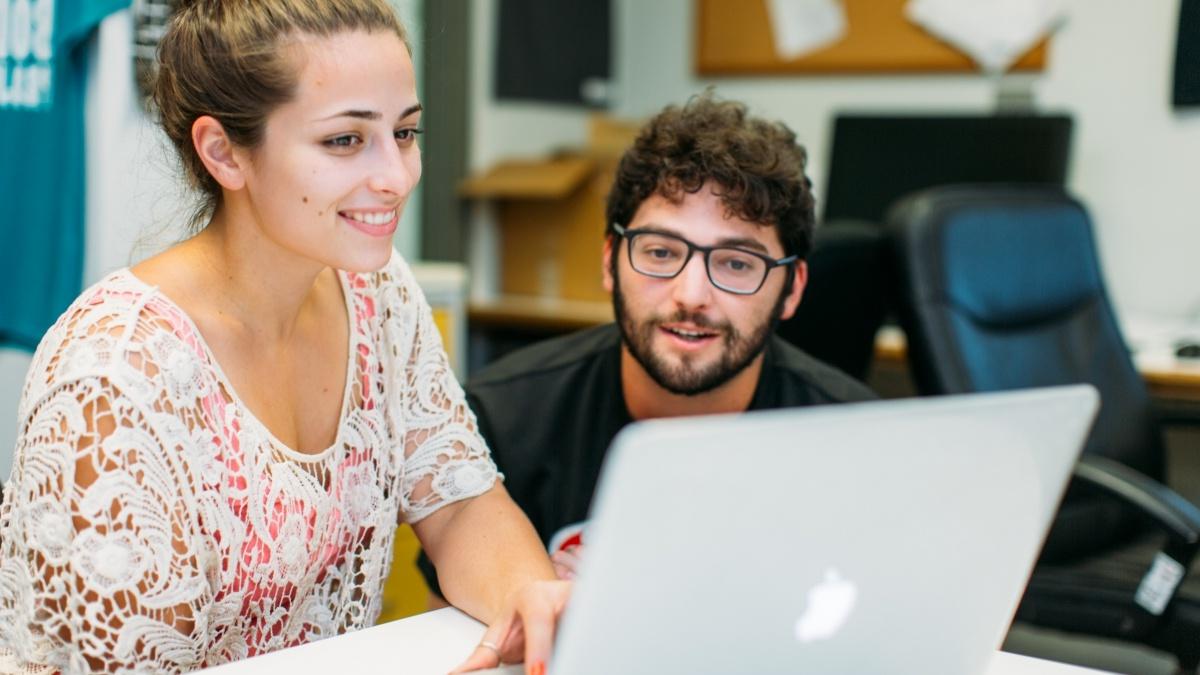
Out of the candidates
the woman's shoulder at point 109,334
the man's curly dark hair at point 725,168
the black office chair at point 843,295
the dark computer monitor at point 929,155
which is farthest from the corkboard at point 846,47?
the woman's shoulder at point 109,334

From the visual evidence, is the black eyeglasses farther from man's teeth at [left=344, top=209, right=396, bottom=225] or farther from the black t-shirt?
man's teeth at [left=344, top=209, right=396, bottom=225]

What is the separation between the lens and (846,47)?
343cm

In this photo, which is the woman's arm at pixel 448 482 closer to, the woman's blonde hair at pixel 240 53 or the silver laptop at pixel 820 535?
the woman's blonde hair at pixel 240 53

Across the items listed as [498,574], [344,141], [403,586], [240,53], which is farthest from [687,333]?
[403,586]

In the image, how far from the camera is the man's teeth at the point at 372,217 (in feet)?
4.00

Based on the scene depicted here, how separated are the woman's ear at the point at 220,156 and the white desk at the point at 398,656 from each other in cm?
45

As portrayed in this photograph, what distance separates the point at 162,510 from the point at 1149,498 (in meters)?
1.44

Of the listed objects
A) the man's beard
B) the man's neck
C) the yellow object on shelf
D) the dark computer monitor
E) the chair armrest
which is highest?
the dark computer monitor

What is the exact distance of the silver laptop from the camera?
2.31ft

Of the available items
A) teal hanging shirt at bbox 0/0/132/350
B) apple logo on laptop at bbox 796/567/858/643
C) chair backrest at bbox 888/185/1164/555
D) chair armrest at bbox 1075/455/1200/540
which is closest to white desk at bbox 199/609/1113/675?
apple logo on laptop at bbox 796/567/858/643

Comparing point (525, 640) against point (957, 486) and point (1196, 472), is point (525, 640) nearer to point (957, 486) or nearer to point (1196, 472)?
point (957, 486)

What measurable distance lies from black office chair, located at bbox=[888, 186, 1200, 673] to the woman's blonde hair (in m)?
1.17

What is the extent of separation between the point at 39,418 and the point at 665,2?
2.96 m

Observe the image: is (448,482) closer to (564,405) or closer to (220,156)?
(564,405)
